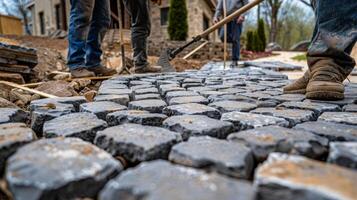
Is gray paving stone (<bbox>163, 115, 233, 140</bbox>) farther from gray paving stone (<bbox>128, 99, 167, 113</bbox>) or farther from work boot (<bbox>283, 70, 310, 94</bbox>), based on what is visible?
work boot (<bbox>283, 70, 310, 94</bbox>)

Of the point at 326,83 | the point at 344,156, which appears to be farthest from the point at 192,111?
the point at 326,83

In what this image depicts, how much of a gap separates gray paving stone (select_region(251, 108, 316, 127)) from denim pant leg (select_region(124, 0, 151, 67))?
7.12 feet

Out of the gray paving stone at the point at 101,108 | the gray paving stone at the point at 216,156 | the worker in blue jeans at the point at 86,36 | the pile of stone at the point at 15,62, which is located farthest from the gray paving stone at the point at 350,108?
the pile of stone at the point at 15,62

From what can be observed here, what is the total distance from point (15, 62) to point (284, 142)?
8.30 ft

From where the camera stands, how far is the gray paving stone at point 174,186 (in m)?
0.51

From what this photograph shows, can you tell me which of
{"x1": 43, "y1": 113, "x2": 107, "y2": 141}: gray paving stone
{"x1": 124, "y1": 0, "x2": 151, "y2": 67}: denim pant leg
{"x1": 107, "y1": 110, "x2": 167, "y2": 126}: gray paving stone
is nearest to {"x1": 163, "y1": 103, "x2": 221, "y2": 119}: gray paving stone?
{"x1": 107, "y1": 110, "x2": 167, "y2": 126}: gray paving stone

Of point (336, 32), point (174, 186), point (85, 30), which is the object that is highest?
point (85, 30)

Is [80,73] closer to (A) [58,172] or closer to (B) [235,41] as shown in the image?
(A) [58,172]

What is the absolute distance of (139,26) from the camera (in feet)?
10.3

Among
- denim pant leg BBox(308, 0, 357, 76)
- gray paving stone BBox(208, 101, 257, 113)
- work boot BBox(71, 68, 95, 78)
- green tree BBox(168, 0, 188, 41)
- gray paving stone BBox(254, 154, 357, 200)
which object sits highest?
green tree BBox(168, 0, 188, 41)

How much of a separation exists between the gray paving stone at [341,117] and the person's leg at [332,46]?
1.03 ft

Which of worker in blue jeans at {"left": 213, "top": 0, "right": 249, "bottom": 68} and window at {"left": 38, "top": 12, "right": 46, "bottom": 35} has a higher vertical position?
window at {"left": 38, "top": 12, "right": 46, "bottom": 35}

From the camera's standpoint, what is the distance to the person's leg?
56.8 inches

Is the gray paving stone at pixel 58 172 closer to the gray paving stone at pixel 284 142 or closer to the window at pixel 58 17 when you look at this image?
the gray paving stone at pixel 284 142
